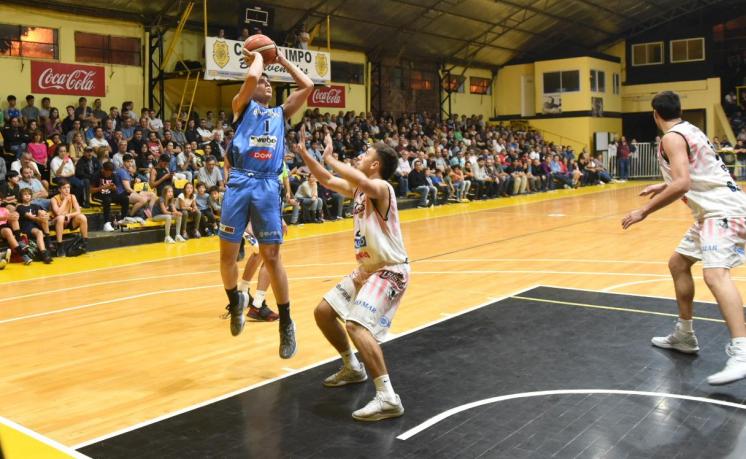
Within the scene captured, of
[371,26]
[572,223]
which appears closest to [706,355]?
[572,223]

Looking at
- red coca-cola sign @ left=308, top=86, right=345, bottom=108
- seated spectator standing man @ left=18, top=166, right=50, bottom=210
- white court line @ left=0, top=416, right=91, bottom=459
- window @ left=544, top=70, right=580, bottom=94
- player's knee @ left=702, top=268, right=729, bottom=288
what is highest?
window @ left=544, top=70, right=580, bottom=94

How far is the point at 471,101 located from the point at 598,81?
5876 millimetres

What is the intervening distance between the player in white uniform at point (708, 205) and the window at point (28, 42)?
588 inches

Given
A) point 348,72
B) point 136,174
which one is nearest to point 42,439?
point 136,174

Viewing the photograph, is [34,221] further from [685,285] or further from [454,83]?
[454,83]

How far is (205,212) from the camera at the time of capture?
13328mm

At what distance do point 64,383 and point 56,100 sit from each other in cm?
1339

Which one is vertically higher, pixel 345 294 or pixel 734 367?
pixel 345 294

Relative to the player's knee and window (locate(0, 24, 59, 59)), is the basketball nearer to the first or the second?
the player's knee

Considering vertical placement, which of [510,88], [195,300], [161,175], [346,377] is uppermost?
[510,88]

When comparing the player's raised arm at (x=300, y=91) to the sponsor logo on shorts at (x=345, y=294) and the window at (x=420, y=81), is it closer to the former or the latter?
the sponsor logo on shorts at (x=345, y=294)

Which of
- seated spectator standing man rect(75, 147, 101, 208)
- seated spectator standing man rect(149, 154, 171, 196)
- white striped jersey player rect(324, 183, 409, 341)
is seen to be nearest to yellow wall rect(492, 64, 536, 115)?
seated spectator standing man rect(149, 154, 171, 196)

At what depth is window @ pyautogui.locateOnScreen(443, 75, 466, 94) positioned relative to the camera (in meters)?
29.7

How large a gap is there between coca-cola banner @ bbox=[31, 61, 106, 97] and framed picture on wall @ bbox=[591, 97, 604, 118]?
70.7 ft
